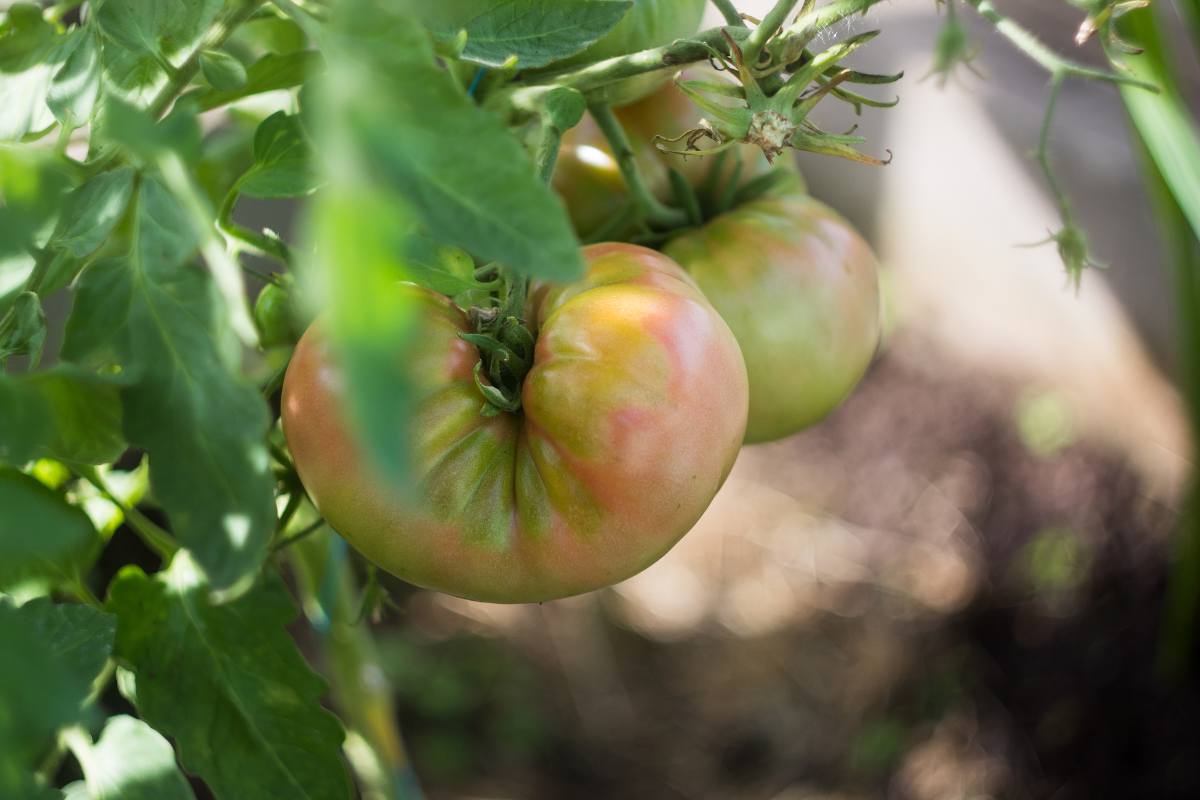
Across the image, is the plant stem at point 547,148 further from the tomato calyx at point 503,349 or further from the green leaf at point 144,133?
the green leaf at point 144,133

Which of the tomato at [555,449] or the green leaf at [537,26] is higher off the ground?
the green leaf at [537,26]

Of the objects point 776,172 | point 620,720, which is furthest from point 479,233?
point 620,720

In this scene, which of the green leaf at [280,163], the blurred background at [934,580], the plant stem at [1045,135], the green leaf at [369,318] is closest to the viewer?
the green leaf at [369,318]

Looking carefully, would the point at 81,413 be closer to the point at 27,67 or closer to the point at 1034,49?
the point at 27,67

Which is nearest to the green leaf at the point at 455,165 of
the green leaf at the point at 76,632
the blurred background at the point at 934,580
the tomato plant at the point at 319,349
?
the tomato plant at the point at 319,349

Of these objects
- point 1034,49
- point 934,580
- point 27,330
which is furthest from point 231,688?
A: point 934,580

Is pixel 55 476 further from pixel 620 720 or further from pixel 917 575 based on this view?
pixel 917 575
